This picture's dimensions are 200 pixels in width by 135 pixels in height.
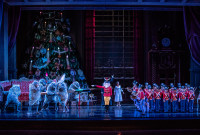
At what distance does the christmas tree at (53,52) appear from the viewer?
1088 cm

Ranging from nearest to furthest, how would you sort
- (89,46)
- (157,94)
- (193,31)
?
(157,94) < (193,31) < (89,46)

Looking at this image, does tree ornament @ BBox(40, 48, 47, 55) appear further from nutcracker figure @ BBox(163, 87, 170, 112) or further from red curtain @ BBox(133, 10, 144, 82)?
nutcracker figure @ BBox(163, 87, 170, 112)

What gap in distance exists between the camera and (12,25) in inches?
384

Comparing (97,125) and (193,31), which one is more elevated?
(193,31)

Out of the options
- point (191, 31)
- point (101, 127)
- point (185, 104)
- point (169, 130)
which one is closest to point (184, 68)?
point (191, 31)

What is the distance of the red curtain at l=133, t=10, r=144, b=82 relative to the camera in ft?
41.6

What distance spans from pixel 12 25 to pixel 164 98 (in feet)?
22.0

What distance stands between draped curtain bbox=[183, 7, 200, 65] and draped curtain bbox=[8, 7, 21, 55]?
7041mm

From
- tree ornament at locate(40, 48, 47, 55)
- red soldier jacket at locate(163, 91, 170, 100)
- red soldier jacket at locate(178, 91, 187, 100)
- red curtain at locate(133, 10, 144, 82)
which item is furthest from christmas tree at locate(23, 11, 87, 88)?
red soldier jacket at locate(178, 91, 187, 100)

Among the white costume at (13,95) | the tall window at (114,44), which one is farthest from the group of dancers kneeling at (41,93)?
the tall window at (114,44)

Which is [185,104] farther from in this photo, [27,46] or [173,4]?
[27,46]

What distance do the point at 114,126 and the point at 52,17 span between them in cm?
687

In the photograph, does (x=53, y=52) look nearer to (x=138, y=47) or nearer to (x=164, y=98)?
(x=138, y=47)

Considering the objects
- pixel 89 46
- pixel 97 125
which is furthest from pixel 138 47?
pixel 97 125
